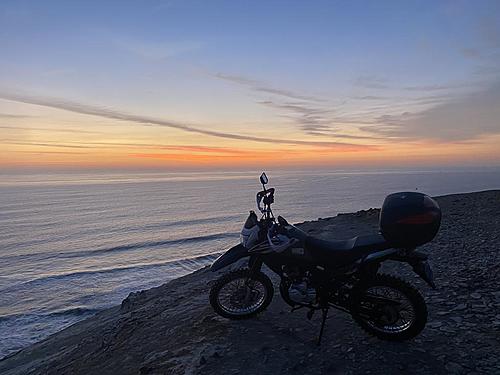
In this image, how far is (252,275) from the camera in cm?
563

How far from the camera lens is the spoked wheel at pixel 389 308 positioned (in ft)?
15.4

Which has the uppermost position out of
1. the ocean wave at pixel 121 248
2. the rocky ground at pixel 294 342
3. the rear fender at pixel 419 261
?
the rear fender at pixel 419 261

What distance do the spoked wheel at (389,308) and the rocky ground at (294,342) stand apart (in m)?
0.20

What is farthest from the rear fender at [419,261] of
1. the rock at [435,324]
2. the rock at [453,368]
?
the rock at [435,324]

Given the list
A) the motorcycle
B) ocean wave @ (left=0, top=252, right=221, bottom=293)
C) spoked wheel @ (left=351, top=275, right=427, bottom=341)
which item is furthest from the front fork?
ocean wave @ (left=0, top=252, right=221, bottom=293)

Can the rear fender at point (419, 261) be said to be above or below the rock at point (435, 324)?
above

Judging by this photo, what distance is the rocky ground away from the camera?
4516 millimetres

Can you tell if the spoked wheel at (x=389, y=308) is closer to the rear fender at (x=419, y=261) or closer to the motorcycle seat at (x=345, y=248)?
the rear fender at (x=419, y=261)

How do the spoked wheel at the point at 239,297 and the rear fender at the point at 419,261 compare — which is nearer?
the rear fender at the point at 419,261

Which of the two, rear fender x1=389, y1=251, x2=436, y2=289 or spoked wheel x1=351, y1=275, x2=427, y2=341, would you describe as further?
spoked wheel x1=351, y1=275, x2=427, y2=341

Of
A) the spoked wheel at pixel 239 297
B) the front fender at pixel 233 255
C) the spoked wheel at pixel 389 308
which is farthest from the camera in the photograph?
the spoked wheel at pixel 239 297

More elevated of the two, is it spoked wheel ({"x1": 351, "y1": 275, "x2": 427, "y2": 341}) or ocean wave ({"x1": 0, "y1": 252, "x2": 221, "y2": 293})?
spoked wheel ({"x1": 351, "y1": 275, "x2": 427, "y2": 341})

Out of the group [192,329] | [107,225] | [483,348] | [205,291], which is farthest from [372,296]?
[107,225]

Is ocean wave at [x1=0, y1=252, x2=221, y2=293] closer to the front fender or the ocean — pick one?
the ocean
